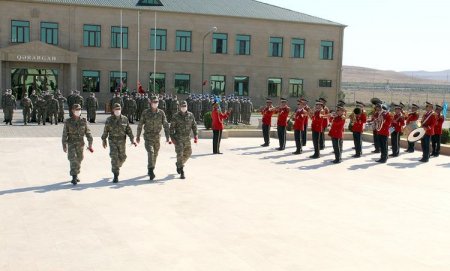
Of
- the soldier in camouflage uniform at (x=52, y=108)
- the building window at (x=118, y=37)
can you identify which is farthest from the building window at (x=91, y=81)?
the soldier in camouflage uniform at (x=52, y=108)

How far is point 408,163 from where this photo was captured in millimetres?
17047

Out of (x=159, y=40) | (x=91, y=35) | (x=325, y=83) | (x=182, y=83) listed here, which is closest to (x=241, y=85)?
(x=182, y=83)

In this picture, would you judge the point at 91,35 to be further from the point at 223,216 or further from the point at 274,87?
the point at 223,216

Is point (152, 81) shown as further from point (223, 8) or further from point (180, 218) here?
point (180, 218)

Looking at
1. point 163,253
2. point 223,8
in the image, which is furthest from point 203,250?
point 223,8

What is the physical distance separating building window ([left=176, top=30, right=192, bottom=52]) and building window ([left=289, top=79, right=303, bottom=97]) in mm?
10323

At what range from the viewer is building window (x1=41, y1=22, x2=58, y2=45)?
144 feet

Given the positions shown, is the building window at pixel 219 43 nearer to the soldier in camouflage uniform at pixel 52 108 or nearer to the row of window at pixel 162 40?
the row of window at pixel 162 40

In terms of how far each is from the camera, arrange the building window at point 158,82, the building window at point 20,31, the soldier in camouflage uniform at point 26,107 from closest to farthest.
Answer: the soldier in camouflage uniform at point 26,107, the building window at point 20,31, the building window at point 158,82

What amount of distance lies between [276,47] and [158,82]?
11.4 m

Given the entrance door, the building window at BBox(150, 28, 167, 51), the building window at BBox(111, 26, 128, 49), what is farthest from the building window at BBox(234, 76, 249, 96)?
the entrance door

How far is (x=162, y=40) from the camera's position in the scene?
47.1 metres

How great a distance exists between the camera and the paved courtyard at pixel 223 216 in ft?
23.3

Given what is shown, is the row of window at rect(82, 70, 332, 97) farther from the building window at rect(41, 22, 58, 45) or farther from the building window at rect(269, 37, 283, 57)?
the building window at rect(41, 22, 58, 45)
